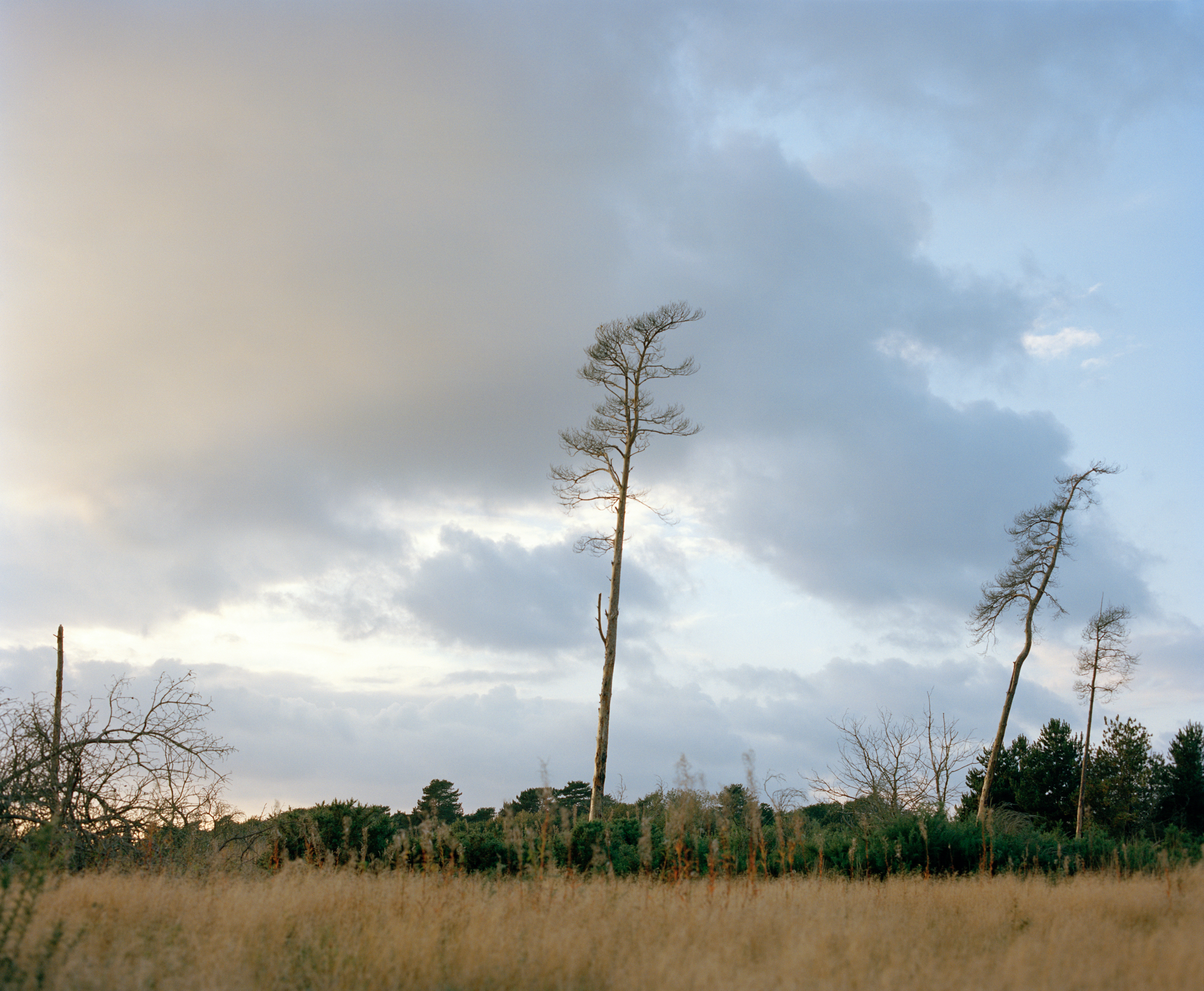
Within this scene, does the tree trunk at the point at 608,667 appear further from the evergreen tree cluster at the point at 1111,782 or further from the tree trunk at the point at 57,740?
the evergreen tree cluster at the point at 1111,782

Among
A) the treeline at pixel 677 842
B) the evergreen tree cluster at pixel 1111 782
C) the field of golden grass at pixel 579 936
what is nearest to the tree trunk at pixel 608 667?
the treeline at pixel 677 842

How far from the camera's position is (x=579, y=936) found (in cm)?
731

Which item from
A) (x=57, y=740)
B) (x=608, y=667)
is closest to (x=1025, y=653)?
(x=608, y=667)

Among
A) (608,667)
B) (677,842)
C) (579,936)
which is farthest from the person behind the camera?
(608,667)

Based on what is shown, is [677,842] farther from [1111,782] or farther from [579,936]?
[1111,782]

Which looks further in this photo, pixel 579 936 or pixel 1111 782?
pixel 1111 782

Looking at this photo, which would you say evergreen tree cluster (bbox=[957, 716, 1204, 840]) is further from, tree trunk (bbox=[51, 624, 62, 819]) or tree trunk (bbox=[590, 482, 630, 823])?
tree trunk (bbox=[51, 624, 62, 819])

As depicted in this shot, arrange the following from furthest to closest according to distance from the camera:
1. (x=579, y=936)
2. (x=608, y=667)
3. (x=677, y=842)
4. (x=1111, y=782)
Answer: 1. (x=1111, y=782)
2. (x=608, y=667)
3. (x=677, y=842)
4. (x=579, y=936)

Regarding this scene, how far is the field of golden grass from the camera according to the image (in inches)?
255

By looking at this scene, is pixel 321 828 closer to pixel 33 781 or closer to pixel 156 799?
pixel 156 799

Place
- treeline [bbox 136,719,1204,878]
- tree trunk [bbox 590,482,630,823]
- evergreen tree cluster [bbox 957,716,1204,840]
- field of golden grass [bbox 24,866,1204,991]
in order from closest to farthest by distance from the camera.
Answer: field of golden grass [bbox 24,866,1204,991] → treeline [bbox 136,719,1204,878] → tree trunk [bbox 590,482,630,823] → evergreen tree cluster [bbox 957,716,1204,840]

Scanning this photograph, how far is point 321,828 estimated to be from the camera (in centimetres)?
1294

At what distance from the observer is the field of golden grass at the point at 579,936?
21.3 ft

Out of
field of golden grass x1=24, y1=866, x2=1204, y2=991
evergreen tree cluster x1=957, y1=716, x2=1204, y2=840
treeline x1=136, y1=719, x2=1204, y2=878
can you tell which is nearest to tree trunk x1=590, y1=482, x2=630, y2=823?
treeline x1=136, y1=719, x2=1204, y2=878
